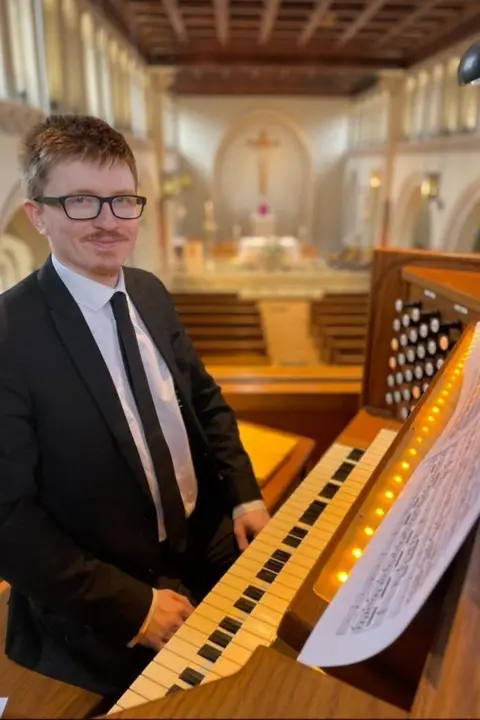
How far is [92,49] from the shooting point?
818 cm

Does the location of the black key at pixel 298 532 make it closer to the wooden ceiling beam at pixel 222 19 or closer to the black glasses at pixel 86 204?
the black glasses at pixel 86 204

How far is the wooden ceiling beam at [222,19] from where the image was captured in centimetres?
796

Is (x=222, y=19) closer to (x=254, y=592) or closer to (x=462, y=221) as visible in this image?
(x=462, y=221)

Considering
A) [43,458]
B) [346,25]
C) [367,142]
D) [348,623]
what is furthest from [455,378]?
[367,142]

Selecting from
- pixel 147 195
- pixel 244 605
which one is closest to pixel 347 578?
pixel 244 605

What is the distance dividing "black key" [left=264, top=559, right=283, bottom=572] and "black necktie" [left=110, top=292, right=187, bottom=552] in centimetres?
31

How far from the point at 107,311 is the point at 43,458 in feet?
1.31

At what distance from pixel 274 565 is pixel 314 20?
9.36m

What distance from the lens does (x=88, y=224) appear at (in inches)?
57.6

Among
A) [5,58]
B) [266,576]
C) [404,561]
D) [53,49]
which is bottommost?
[266,576]

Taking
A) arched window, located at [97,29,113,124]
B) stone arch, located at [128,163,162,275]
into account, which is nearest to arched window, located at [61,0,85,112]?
arched window, located at [97,29,113,124]

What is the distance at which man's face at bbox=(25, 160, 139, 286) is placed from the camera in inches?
56.7

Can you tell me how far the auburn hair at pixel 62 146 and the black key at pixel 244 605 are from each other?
1.05m

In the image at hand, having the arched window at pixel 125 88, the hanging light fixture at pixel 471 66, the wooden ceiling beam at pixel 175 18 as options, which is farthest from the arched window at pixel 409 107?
the hanging light fixture at pixel 471 66
